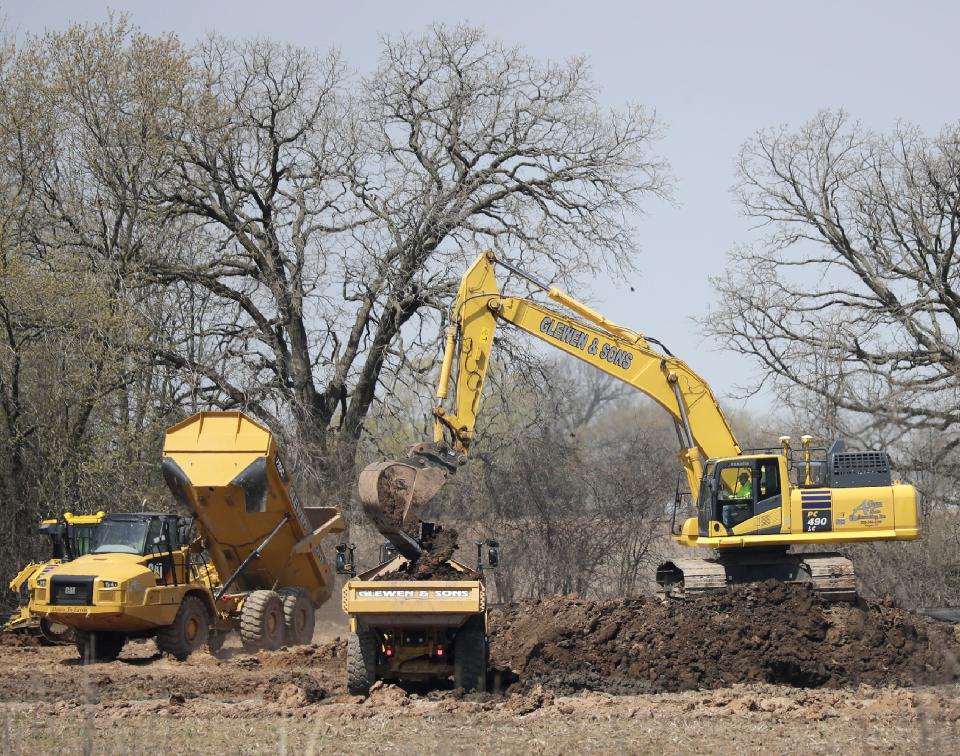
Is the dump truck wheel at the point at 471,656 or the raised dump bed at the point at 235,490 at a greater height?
the raised dump bed at the point at 235,490

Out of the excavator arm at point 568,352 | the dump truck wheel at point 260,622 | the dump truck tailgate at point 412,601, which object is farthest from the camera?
the dump truck wheel at point 260,622

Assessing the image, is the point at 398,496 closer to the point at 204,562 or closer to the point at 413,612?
the point at 413,612

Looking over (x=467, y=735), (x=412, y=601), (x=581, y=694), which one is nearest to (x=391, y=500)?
(x=412, y=601)

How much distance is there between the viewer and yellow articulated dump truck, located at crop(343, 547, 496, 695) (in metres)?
12.9

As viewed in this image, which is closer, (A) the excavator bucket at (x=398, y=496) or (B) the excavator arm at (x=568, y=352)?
(A) the excavator bucket at (x=398, y=496)

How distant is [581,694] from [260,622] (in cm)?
700

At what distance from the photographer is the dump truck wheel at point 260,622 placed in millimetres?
18875

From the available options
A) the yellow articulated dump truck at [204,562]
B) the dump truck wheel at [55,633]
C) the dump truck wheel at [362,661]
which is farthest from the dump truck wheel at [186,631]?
the dump truck wheel at [362,661]

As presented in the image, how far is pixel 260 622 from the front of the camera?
18875 mm

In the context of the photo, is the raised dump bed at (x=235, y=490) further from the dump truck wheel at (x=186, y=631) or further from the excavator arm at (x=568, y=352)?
the excavator arm at (x=568, y=352)

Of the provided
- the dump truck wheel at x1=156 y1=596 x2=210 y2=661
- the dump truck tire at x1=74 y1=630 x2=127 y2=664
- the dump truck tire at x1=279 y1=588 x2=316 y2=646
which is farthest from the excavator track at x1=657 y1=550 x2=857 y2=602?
the dump truck tire at x1=74 y1=630 x2=127 y2=664

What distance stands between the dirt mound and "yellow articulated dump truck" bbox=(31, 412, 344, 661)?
179 inches

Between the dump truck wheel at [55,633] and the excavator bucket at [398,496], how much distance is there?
761 cm

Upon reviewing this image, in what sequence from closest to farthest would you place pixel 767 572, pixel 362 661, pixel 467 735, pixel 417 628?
pixel 467 735 < pixel 362 661 < pixel 417 628 < pixel 767 572
